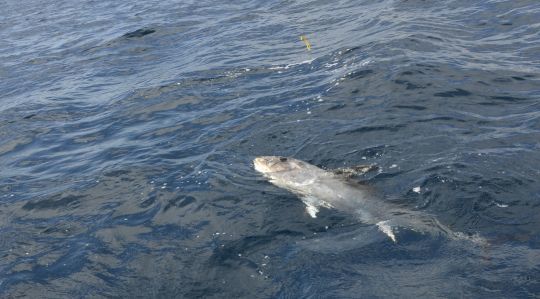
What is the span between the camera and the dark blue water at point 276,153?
30.0 ft

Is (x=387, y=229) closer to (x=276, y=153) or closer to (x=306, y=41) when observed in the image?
(x=276, y=153)

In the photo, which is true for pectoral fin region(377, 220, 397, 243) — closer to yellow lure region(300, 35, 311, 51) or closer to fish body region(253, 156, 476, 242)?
fish body region(253, 156, 476, 242)

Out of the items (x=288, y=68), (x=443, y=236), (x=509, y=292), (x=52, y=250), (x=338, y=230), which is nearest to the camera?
(x=509, y=292)

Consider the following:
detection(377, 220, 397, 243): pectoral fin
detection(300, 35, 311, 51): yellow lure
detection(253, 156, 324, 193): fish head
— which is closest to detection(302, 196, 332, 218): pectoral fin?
detection(253, 156, 324, 193): fish head

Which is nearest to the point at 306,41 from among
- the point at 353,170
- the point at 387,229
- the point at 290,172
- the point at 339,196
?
the point at 290,172

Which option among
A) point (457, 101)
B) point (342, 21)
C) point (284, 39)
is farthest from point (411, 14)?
point (457, 101)

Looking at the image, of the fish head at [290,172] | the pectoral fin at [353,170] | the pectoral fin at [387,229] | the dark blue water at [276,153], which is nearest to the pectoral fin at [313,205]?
the dark blue water at [276,153]

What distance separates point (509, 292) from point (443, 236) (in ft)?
5.50

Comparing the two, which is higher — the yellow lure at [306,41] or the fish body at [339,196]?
the yellow lure at [306,41]

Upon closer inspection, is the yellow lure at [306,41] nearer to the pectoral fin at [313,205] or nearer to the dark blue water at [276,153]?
the dark blue water at [276,153]

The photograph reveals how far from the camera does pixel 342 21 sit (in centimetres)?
2333

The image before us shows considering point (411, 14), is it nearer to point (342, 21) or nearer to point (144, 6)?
point (342, 21)

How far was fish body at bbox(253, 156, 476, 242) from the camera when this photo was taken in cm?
978

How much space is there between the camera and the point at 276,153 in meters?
13.3
